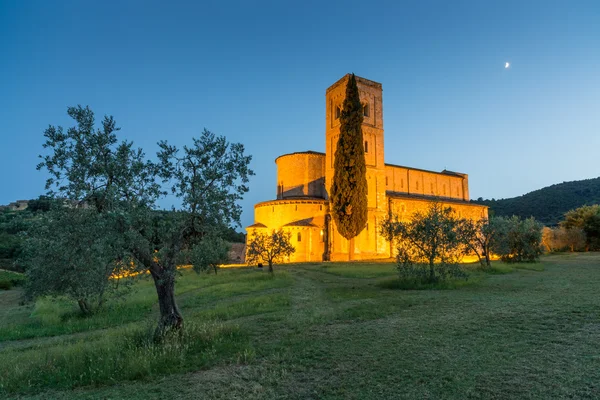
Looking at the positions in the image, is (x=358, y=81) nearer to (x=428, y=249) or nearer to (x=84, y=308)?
(x=428, y=249)

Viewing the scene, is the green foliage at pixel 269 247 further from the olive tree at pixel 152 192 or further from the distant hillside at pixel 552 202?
the distant hillside at pixel 552 202

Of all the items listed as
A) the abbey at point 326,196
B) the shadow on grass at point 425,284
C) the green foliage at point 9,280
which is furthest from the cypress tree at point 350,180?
the green foliage at point 9,280

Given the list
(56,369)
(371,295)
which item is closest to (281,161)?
(371,295)

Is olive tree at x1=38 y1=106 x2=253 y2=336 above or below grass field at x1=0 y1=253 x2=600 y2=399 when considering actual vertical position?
above

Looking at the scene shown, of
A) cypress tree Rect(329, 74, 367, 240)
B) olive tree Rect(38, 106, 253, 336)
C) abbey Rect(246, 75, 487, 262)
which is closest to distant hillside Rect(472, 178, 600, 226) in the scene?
abbey Rect(246, 75, 487, 262)

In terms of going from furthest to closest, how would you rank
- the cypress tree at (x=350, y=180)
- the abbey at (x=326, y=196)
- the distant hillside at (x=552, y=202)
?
the distant hillside at (x=552, y=202) < the abbey at (x=326, y=196) < the cypress tree at (x=350, y=180)

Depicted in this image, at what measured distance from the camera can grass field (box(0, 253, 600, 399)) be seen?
16.9 ft

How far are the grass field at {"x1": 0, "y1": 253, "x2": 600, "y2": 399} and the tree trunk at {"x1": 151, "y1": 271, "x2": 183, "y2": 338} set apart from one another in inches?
16.6

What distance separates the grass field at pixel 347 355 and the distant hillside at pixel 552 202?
7718 cm

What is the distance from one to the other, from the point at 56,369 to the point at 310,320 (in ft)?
19.2

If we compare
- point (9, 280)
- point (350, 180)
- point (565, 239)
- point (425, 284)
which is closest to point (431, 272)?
point (425, 284)

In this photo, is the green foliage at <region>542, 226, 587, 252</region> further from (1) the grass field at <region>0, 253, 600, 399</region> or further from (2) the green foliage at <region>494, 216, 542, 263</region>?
(1) the grass field at <region>0, 253, 600, 399</region>

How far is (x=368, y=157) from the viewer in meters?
41.0

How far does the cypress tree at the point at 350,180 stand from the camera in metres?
35.4
